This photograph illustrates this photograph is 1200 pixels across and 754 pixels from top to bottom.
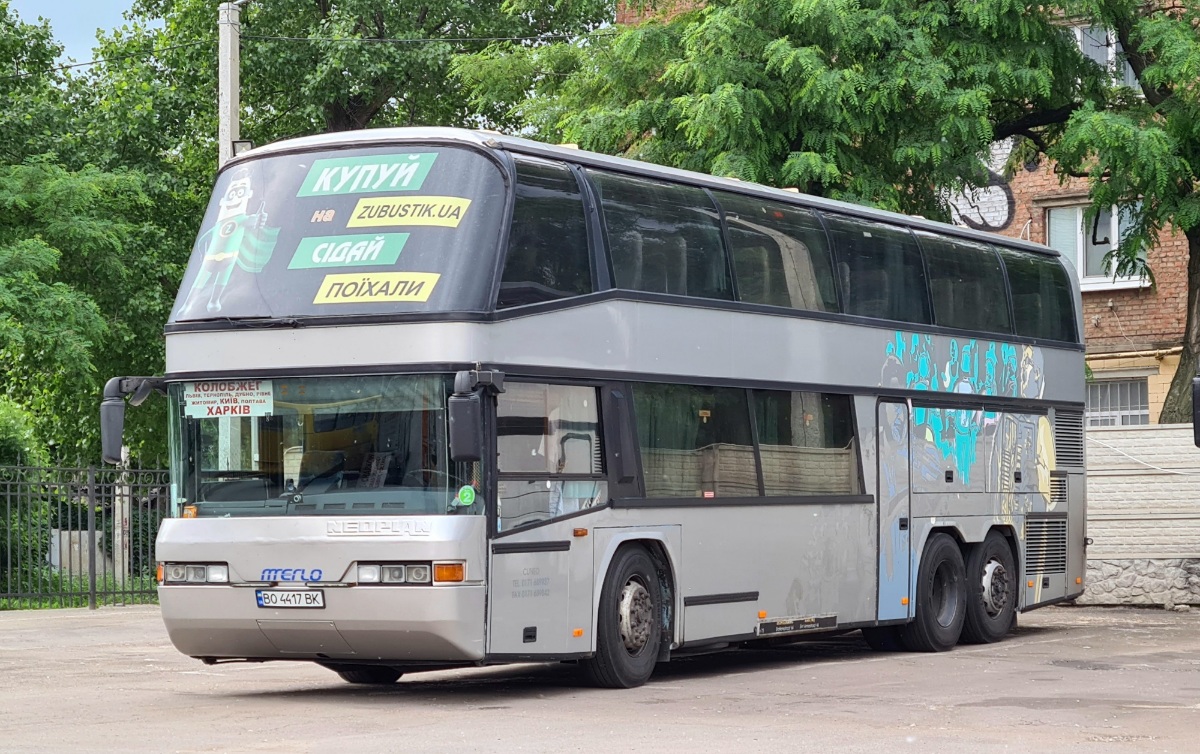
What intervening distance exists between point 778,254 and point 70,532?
12.0m

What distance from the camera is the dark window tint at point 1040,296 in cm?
1880

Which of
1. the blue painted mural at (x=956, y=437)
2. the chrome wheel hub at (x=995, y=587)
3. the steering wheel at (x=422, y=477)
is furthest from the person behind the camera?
the chrome wheel hub at (x=995, y=587)

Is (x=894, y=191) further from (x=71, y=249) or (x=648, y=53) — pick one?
(x=71, y=249)

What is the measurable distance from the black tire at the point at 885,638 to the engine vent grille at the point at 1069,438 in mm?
3343

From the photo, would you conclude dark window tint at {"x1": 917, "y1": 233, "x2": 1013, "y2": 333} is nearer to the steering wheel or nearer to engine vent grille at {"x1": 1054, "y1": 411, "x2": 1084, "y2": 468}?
engine vent grille at {"x1": 1054, "y1": 411, "x2": 1084, "y2": 468}

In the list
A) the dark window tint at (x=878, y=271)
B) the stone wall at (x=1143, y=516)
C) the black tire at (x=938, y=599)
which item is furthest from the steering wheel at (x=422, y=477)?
the stone wall at (x=1143, y=516)

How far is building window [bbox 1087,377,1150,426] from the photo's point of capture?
32.9 meters

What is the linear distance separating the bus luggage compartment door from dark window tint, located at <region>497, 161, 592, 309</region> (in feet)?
5.13

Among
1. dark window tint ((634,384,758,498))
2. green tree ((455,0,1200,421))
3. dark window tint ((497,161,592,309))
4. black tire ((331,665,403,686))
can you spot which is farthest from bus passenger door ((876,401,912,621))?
green tree ((455,0,1200,421))

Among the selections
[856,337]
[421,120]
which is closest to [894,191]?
[856,337]

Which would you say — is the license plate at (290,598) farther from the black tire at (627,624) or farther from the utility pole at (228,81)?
the utility pole at (228,81)

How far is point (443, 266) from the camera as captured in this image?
1182cm

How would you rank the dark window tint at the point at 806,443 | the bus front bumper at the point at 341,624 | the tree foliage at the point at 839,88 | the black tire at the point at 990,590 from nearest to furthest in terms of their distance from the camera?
the bus front bumper at the point at 341,624, the dark window tint at the point at 806,443, the black tire at the point at 990,590, the tree foliage at the point at 839,88

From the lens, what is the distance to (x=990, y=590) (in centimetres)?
1817
